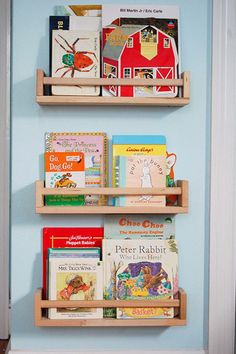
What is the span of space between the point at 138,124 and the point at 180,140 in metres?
0.15

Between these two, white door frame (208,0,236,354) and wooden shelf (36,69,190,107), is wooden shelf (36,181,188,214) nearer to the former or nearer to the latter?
white door frame (208,0,236,354)

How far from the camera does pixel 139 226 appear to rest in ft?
5.34

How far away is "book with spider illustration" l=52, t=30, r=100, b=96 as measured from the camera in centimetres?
157

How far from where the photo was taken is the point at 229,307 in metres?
1.63

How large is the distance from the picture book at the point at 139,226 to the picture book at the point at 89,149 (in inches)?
3.2

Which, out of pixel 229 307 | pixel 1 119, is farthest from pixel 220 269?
pixel 1 119

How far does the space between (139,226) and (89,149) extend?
0.29 metres

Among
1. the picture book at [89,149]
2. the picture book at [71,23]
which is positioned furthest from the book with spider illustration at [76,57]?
the picture book at [89,149]

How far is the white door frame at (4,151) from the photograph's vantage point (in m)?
2.64

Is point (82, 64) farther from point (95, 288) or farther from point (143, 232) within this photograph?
point (95, 288)

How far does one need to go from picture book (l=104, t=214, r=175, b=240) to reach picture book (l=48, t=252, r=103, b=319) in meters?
0.11

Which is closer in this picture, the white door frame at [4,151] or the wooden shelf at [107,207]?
the wooden shelf at [107,207]

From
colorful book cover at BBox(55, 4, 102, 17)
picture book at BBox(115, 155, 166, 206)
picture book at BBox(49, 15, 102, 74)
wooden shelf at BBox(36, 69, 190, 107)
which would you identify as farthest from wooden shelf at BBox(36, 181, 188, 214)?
colorful book cover at BBox(55, 4, 102, 17)

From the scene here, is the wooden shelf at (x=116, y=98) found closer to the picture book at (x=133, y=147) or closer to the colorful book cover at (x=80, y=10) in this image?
the picture book at (x=133, y=147)
